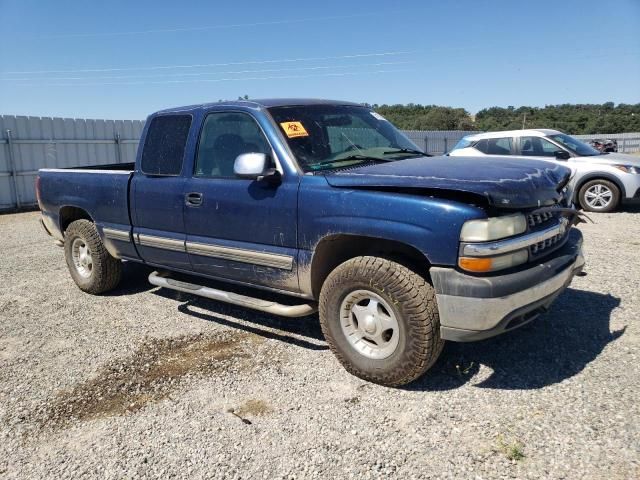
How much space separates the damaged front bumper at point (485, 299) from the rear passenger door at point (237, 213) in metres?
1.19

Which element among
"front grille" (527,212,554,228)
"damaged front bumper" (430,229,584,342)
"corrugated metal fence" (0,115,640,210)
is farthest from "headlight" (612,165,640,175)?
"damaged front bumper" (430,229,584,342)

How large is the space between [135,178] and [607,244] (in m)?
6.48

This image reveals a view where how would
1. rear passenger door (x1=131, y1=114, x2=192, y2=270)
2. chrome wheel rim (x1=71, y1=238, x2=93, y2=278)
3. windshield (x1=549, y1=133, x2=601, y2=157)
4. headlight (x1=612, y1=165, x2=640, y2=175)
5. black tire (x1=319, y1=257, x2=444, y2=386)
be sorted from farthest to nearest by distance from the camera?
1. windshield (x1=549, y1=133, x2=601, y2=157)
2. headlight (x1=612, y1=165, x2=640, y2=175)
3. chrome wheel rim (x1=71, y1=238, x2=93, y2=278)
4. rear passenger door (x1=131, y1=114, x2=192, y2=270)
5. black tire (x1=319, y1=257, x2=444, y2=386)

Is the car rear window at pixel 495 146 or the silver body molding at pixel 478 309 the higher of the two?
the car rear window at pixel 495 146

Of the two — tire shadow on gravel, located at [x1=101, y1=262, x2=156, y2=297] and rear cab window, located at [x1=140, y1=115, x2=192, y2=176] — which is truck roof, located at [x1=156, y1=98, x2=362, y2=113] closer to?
rear cab window, located at [x1=140, y1=115, x2=192, y2=176]

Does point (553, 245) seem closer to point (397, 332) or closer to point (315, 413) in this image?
point (397, 332)

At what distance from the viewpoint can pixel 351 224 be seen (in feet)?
11.0

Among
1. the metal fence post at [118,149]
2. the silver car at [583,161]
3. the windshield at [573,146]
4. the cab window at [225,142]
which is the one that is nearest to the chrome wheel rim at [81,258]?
the cab window at [225,142]

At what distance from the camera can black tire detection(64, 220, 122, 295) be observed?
218 inches

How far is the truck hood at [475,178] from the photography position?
2980mm

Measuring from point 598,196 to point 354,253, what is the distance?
864cm

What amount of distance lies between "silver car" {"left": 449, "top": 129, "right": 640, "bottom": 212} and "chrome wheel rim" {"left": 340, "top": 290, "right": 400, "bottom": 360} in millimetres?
7522

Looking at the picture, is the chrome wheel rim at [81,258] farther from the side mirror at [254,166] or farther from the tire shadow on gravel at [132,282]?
the side mirror at [254,166]

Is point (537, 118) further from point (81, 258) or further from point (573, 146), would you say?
point (81, 258)
